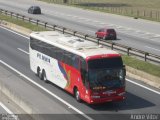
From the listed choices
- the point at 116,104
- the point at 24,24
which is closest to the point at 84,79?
the point at 116,104

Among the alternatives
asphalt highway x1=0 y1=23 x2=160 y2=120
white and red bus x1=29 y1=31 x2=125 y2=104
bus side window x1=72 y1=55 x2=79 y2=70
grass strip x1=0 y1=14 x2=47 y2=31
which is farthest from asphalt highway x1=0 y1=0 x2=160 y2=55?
bus side window x1=72 y1=55 x2=79 y2=70

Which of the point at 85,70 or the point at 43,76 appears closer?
the point at 85,70

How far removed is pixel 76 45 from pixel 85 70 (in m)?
2.90

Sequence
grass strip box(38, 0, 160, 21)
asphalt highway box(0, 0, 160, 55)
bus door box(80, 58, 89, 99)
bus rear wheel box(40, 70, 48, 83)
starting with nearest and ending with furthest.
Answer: bus door box(80, 58, 89, 99)
bus rear wheel box(40, 70, 48, 83)
asphalt highway box(0, 0, 160, 55)
grass strip box(38, 0, 160, 21)

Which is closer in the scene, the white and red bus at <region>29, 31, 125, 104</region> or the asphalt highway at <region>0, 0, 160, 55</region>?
the white and red bus at <region>29, 31, 125, 104</region>

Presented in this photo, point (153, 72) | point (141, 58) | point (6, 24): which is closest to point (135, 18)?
point (6, 24)

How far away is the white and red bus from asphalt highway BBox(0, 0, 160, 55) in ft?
59.7

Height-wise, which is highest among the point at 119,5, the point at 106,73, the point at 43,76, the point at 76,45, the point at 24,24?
the point at 76,45

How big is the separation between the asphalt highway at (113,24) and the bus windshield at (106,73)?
68.5ft

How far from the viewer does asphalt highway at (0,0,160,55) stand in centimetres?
5425

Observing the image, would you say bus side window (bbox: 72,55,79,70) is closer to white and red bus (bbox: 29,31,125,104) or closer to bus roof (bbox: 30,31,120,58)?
white and red bus (bbox: 29,31,125,104)

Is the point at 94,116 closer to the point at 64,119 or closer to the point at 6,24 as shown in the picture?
the point at 64,119

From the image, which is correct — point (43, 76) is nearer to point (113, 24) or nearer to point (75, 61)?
point (75, 61)

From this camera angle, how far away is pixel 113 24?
2857 inches
